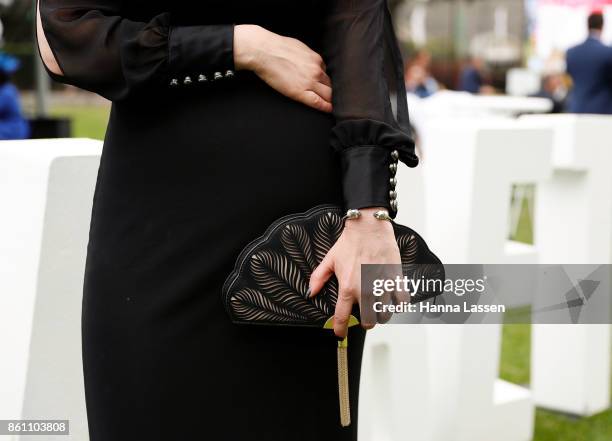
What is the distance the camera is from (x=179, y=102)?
1362 millimetres

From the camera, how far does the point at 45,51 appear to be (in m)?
1.43

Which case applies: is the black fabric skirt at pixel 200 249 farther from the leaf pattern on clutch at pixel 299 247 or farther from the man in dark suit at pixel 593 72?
the man in dark suit at pixel 593 72

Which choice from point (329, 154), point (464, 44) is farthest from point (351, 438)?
point (464, 44)

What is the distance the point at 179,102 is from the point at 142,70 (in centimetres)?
7

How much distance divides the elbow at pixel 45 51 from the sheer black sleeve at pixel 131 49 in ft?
0.15

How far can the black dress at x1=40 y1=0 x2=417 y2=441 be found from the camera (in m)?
1.35

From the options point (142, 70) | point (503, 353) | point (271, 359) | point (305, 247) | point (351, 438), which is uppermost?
point (142, 70)

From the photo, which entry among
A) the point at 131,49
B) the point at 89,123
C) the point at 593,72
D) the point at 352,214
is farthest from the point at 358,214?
the point at 89,123

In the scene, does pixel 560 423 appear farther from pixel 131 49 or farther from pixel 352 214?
pixel 131 49

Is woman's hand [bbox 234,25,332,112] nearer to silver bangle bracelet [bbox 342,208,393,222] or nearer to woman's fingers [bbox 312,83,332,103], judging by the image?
woman's fingers [bbox 312,83,332,103]

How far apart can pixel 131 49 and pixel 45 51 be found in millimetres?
189

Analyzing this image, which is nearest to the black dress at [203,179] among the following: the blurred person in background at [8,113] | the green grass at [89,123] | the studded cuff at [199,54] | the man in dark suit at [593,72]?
the studded cuff at [199,54]

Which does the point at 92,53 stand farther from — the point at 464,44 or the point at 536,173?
the point at 464,44

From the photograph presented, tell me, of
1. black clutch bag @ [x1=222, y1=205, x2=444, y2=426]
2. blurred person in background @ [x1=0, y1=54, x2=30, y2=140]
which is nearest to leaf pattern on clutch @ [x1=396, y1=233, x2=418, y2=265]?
black clutch bag @ [x1=222, y1=205, x2=444, y2=426]
